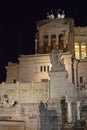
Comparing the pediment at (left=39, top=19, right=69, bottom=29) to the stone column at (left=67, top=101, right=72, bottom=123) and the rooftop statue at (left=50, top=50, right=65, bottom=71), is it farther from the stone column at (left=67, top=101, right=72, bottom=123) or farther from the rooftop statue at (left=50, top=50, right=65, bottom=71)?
the stone column at (left=67, top=101, right=72, bottom=123)

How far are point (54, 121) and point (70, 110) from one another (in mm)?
2485

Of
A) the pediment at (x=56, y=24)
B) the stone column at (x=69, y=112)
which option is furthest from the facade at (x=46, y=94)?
the pediment at (x=56, y=24)

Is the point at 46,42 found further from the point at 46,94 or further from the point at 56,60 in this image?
the point at 56,60

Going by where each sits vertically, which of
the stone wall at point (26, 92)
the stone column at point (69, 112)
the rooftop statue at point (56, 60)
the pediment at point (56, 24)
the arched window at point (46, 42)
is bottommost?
the stone column at point (69, 112)

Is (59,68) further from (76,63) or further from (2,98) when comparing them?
(76,63)

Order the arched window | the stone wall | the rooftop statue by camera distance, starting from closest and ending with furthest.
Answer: the rooftop statue < the stone wall < the arched window

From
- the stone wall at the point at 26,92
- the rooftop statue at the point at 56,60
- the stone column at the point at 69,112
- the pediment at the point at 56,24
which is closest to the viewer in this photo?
the stone column at the point at 69,112

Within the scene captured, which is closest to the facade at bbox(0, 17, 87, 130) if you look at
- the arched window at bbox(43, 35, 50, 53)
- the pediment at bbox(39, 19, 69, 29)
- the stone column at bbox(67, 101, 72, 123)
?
the stone column at bbox(67, 101, 72, 123)

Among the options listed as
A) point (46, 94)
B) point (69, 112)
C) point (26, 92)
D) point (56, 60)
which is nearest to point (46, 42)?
point (26, 92)

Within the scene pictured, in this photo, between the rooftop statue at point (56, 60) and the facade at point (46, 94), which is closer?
the facade at point (46, 94)

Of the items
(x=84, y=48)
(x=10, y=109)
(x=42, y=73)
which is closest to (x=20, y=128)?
(x=10, y=109)

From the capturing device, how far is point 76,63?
5203cm

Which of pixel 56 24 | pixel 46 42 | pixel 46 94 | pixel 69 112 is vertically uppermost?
pixel 56 24

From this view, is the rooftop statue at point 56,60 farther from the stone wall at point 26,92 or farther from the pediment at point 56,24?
the pediment at point 56,24
